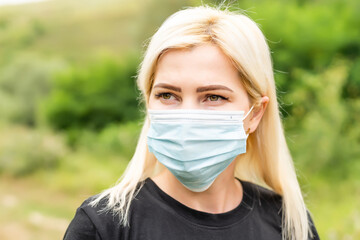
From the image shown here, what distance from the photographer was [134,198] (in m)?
2.12

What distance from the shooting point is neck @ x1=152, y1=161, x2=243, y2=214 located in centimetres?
219

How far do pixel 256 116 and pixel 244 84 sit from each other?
242 millimetres

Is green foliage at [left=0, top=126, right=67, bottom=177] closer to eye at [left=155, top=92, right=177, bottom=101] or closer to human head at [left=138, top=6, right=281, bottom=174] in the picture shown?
human head at [left=138, top=6, right=281, bottom=174]

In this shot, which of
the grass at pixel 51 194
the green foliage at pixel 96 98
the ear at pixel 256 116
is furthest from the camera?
the green foliage at pixel 96 98

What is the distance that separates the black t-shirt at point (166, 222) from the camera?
6.40 feet

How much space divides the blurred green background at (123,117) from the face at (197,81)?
3163mm

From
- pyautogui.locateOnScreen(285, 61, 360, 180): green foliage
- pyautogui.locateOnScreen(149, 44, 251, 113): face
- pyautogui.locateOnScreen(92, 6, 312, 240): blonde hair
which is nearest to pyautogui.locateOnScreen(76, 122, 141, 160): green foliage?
pyautogui.locateOnScreen(285, 61, 360, 180): green foliage

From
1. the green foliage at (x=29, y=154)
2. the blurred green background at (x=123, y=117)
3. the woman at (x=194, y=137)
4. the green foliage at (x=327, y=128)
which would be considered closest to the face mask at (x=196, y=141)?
the woman at (x=194, y=137)

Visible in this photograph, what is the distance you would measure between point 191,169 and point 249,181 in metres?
0.71

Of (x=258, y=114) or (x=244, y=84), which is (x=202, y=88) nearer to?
(x=244, y=84)

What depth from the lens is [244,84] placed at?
2.19m

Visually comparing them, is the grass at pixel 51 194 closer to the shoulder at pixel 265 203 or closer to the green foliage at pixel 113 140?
the green foliage at pixel 113 140

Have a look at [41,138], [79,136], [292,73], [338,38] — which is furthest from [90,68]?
[338,38]

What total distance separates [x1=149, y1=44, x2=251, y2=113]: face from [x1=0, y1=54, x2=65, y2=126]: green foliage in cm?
Result: 1170
